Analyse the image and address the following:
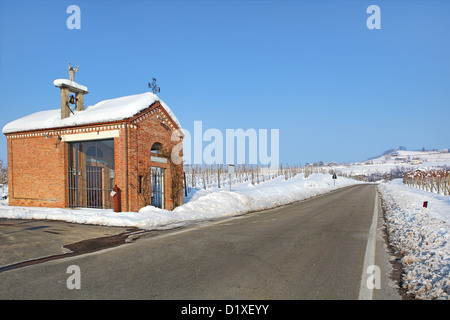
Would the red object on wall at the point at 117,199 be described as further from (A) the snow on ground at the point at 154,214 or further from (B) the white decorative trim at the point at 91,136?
(B) the white decorative trim at the point at 91,136

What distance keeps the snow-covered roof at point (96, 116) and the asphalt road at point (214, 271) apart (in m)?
7.50

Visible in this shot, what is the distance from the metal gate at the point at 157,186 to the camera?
15789 mm

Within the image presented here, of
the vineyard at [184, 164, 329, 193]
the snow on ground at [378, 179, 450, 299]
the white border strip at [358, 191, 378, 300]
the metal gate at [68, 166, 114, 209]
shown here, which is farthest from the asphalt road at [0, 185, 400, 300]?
the vineyard at [184, 164, 329, 193]

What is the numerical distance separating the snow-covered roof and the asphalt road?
295 inches

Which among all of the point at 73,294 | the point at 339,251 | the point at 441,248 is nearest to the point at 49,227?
the point at 73,294

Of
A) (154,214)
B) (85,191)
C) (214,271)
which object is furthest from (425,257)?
(85,191)

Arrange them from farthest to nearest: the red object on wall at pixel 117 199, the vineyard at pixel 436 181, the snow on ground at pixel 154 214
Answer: the vineyard at pixel 436 181 < the red object on wall at pixel 117 199 < the snow on ground at pixel 154 214

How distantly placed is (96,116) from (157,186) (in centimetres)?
497

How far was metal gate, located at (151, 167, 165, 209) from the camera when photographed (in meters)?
15.8

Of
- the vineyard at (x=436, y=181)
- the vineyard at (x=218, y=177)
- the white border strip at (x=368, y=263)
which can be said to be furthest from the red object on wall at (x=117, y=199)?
the vineyard at (x=436, y=181)

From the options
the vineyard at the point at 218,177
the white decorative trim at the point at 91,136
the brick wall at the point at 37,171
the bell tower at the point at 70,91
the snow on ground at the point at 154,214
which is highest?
the bell tower at the point at 70,91

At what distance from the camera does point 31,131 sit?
16562mm

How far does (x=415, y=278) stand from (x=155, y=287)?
4.23 metres

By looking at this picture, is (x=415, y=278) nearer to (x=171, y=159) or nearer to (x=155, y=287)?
(x=155, y=287)
